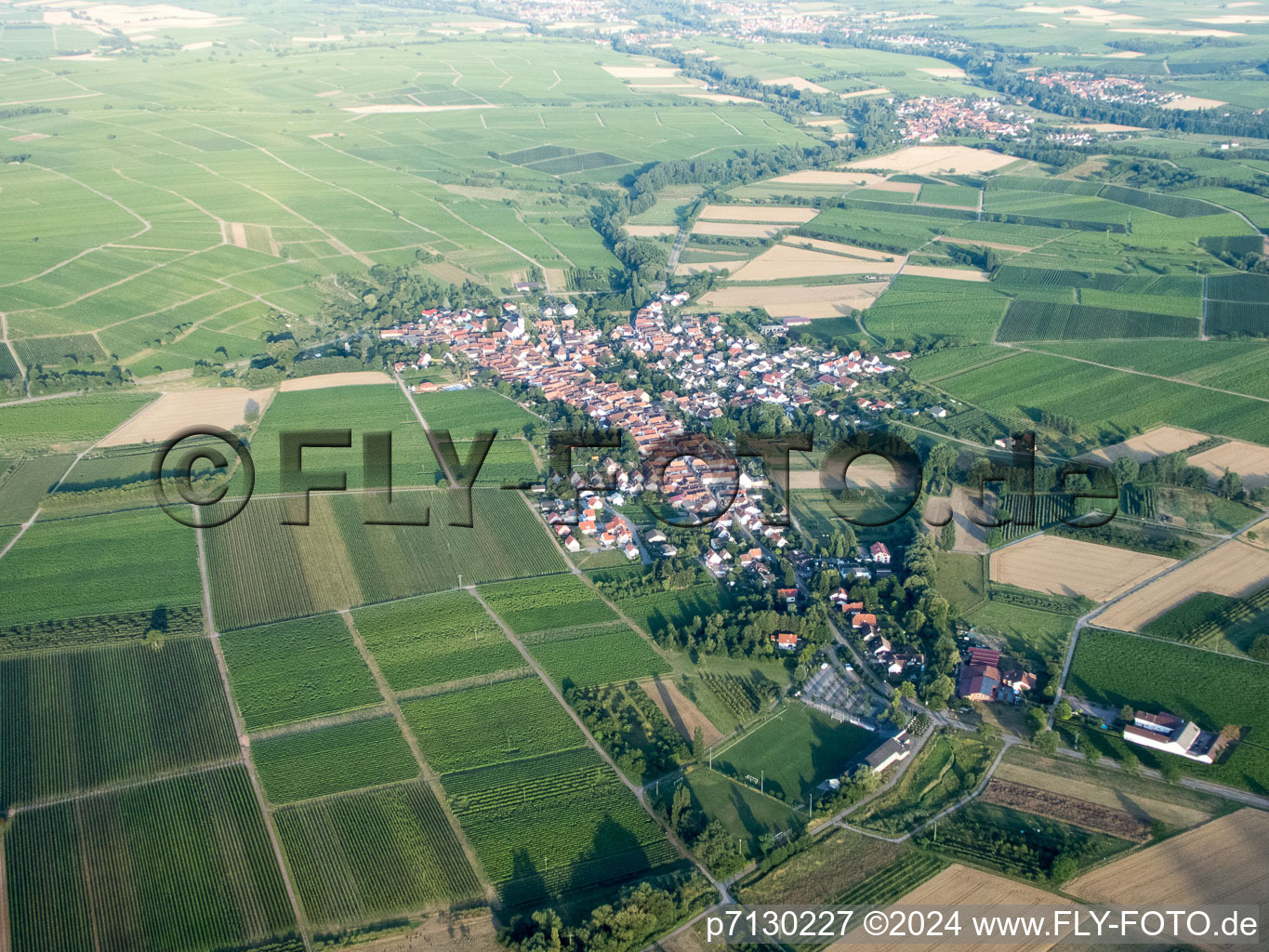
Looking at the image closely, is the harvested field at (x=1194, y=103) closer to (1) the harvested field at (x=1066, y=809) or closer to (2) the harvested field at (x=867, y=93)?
(2) the harvested field at (x=867, y=93)

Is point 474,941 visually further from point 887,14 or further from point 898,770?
point 887,14

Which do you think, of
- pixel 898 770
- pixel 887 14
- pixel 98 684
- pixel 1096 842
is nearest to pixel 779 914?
pixel 898 770

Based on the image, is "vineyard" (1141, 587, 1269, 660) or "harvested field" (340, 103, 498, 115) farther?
"harvested field" (340, 103, 498, 115)

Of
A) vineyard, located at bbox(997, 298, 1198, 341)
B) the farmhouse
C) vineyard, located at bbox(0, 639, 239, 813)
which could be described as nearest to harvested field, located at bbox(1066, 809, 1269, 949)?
the farmhouse

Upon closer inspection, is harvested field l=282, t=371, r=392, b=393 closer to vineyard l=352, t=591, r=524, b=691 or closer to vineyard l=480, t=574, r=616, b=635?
vineyard l=352, t=591, r=524, b=691

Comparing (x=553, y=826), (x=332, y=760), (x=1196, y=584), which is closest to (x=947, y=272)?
(x=1196, y=584)

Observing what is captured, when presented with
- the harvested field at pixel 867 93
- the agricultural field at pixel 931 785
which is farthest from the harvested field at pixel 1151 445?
the harvested field at pixel 867 93

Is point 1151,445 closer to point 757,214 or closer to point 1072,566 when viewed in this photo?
point 1072,566
